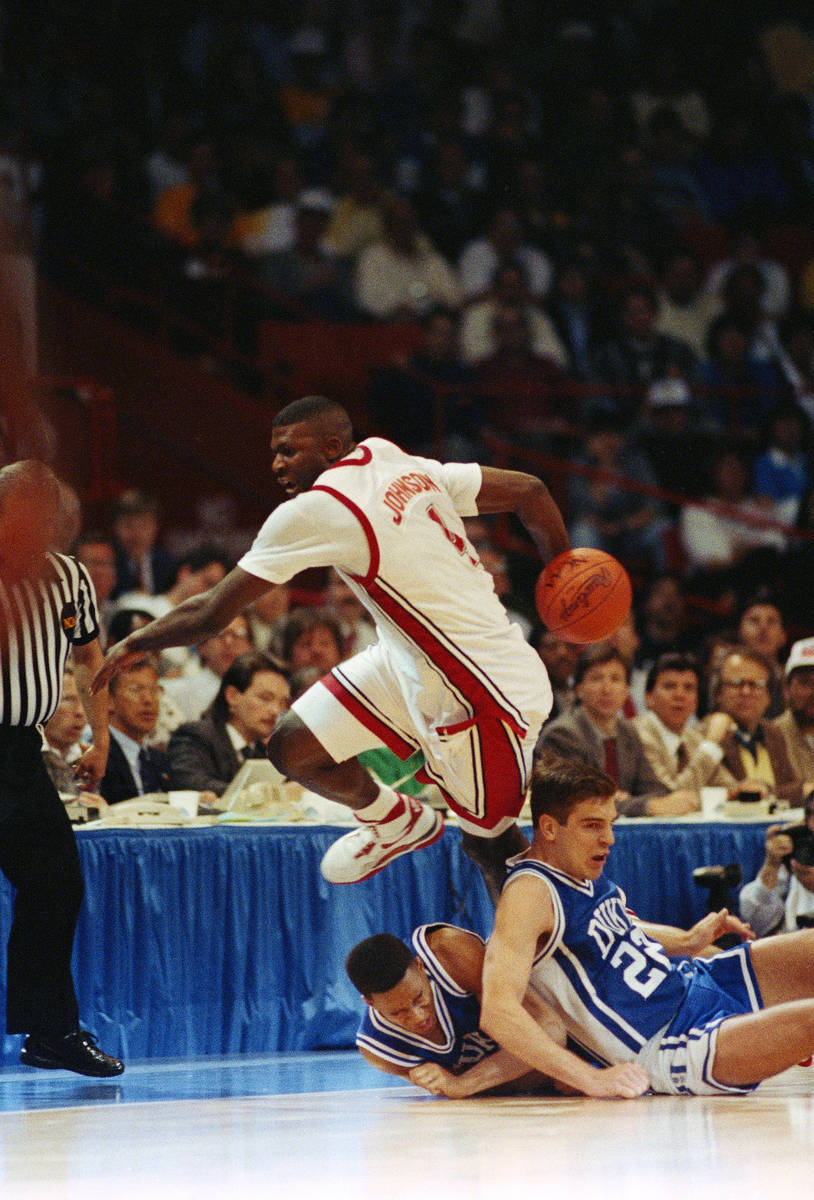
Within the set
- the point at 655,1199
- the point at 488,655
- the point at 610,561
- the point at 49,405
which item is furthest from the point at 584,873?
the point at 49,405

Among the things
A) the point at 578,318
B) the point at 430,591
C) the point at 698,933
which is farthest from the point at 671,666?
the point at 578,318

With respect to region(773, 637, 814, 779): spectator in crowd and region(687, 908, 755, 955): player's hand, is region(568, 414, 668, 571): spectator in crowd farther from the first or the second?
region(687, 908, 755, 955): player's hand

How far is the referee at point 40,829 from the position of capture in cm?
498

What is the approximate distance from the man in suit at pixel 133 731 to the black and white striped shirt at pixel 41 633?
1.51 meters

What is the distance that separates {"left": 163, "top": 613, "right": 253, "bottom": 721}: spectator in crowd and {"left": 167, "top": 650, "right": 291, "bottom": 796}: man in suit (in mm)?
847

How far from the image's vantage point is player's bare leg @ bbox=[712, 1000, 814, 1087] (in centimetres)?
434

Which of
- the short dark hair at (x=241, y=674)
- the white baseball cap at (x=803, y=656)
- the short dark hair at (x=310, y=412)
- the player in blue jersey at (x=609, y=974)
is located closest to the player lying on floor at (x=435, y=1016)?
the player in blue jersey at (x=609, y=974)

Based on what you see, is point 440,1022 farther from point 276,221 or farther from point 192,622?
point 276,221

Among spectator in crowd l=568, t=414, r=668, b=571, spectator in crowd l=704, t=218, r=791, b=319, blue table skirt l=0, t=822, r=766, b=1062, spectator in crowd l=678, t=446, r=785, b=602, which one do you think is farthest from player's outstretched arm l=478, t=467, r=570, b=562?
spectator in crowd l=704, t=218, r=791, b=319

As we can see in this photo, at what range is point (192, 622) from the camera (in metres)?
4.67

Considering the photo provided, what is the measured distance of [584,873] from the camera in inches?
187

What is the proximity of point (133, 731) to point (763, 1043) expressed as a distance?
3.07 meters

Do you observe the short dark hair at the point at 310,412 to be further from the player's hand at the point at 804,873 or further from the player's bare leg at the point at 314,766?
the player's hand at the point at 804,873

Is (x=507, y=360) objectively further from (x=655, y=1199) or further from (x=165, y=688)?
(x=655, y=1199)
